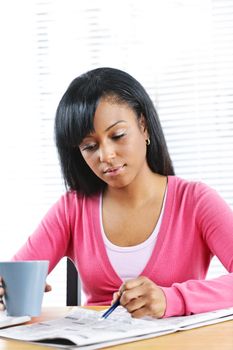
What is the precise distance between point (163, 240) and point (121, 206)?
0.55ft

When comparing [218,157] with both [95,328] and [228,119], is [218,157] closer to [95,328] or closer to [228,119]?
[228,119]

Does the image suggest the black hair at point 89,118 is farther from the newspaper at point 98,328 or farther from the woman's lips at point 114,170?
the newspaper at point 98,328

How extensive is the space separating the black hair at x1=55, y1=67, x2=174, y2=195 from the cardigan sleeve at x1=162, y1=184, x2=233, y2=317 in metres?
0.18

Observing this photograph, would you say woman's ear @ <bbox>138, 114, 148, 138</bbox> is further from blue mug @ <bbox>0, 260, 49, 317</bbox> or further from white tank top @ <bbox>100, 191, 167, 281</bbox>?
blue mug @ <bbox>0, 260, 49, 317</bbox>

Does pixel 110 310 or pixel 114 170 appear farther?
pixel 114 170

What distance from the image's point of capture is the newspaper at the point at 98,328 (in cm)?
112

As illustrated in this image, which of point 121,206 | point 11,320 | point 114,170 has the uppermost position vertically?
point 114,170

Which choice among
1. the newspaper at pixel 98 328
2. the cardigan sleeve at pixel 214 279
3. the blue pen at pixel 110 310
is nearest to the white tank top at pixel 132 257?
the cardigan sleeve at pixel 214 279

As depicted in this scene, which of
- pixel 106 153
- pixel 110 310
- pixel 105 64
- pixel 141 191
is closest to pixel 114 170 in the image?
pixel 106 153

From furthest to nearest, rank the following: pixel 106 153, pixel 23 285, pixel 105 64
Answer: pixel 105 64, pixel 106 153, pixel 23 285

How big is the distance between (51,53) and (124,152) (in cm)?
155

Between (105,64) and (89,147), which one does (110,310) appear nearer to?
(89,147)

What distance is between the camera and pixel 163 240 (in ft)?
5.76

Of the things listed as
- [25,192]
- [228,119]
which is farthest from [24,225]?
[228,119]
